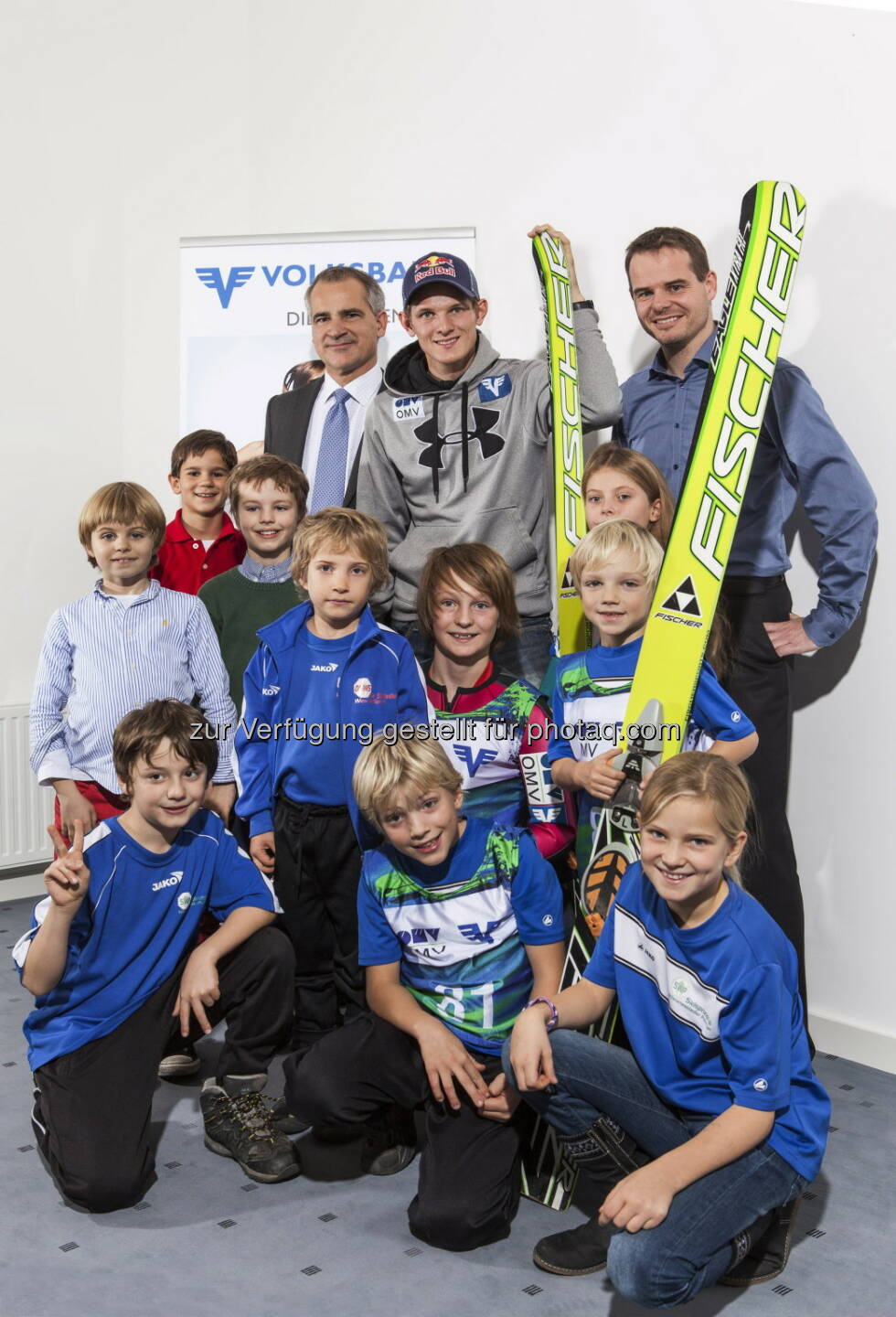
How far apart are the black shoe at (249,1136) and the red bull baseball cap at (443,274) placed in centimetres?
175

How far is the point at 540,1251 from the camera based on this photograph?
1992 millimetres

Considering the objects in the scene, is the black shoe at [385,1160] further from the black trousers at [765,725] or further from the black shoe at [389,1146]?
the black trousers at [765,725]

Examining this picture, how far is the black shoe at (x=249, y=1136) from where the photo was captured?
2248mm

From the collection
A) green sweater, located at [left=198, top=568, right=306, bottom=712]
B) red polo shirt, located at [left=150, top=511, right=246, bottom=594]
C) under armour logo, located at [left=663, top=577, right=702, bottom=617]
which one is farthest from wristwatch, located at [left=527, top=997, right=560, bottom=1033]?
red polo shirt, located at [left=150, top=511, right=246, bottom=594]

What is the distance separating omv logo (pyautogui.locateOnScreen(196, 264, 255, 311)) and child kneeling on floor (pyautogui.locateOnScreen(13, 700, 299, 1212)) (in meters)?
1.88

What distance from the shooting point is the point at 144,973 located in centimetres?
228

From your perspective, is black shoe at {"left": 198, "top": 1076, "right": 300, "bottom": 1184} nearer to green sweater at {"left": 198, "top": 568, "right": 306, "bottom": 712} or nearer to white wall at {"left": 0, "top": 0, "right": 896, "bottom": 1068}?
green sweater at {"left": 198, "top": 568, "right": 306, "bottom": 712}

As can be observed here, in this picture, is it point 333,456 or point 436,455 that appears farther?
point 333,456

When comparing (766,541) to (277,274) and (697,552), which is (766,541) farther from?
(277,274)

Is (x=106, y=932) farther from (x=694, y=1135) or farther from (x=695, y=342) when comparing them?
(x=695, y=342)

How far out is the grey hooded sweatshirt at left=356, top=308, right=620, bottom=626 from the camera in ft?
9.15

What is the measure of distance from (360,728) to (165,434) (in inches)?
83.3

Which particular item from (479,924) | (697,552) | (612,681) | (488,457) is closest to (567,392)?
(488,457)

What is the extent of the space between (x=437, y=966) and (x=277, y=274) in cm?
233
